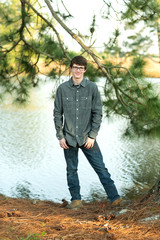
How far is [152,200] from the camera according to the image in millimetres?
3107

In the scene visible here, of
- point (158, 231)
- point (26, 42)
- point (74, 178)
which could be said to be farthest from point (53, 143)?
point (158, 231)

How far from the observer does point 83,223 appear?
284 cm

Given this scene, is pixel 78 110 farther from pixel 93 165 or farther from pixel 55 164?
pixel 55 164

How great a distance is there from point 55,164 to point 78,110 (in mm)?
2611

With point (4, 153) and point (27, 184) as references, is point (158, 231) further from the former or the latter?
point (4, 153)

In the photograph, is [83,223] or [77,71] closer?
[83,223]

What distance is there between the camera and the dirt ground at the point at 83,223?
2549 millimetres

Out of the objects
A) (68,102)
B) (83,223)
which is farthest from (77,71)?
(83,223)

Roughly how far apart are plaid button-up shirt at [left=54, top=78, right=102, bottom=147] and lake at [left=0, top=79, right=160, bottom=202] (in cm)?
126

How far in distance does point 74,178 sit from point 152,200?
2.57 ft

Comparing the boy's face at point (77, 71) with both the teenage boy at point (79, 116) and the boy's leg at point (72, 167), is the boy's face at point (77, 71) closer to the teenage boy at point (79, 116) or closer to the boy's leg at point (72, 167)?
the teenage boy at point (79, 116)

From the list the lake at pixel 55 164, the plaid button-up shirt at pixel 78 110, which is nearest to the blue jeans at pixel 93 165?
the plaid button-up shirt at pixel 78 110

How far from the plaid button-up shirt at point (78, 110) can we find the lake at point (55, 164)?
1.26 metres

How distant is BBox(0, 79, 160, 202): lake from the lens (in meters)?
4.68
